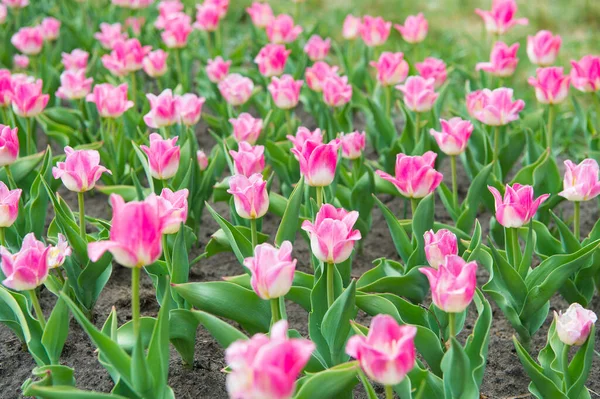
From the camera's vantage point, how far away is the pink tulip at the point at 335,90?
2.79 meters

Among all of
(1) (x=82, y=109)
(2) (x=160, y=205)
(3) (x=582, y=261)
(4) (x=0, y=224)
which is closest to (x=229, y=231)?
(2) (x=160, y=205)

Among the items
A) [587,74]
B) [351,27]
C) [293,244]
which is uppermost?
[587,74]

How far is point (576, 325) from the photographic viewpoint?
1611 mm

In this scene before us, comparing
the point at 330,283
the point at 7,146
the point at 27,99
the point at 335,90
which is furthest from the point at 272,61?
the point at 330,283

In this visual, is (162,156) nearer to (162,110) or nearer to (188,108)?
(162,110)

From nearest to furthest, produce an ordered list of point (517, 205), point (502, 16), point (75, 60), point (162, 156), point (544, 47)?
point (517, 205), point (162, 156), point (544, 47), point (75, 60), point (502, 16)

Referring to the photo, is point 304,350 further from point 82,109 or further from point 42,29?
point 42,29

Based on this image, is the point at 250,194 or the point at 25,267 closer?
the point at 25,267

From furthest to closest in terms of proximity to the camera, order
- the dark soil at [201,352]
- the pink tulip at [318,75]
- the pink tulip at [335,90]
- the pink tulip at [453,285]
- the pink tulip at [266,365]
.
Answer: the pink tulip at [318,75], the pink tulip at [335,90], the dark soil at [201,352], the pink tulip at [453,285], the pink tulip at [266,365]

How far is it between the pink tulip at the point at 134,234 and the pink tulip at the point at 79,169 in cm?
60

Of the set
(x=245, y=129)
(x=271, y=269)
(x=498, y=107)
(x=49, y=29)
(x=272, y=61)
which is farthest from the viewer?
(x=49, y=29)

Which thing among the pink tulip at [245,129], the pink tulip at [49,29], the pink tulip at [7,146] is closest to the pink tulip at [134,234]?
the pink tulip at [7,146]

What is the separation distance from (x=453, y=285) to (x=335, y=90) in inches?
57.0

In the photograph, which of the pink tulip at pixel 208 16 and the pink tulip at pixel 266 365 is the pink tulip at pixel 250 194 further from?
the pink tulip at pixel 208 16
